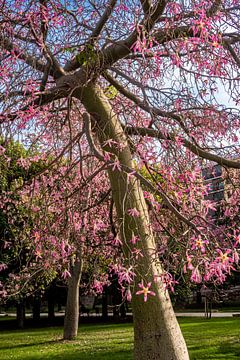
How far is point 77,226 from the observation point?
7801 millimetres

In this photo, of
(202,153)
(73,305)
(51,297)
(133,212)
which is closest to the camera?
(133,212)

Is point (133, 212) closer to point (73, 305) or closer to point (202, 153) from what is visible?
point (202, 153)

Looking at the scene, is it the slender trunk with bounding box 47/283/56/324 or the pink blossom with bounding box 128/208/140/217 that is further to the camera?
the slender trunk with bounding box 47/283/56/324

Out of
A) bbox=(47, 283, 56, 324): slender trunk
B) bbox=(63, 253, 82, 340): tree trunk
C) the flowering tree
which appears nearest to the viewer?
the flowering tree

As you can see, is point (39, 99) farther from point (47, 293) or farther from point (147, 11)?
point (47, 293)

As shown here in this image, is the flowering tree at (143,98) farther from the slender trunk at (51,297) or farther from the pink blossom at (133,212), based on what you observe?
the slender trunk at (51,297)

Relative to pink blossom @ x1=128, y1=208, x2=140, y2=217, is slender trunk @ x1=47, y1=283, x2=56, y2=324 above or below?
above

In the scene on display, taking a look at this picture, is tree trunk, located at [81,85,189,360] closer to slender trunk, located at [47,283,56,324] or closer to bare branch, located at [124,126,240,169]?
bare branch, located at [124,126,240,169]

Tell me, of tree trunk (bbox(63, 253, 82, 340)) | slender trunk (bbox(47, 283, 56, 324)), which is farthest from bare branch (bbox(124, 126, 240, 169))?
slender trunk (bbox(47, 283, 56, 324))

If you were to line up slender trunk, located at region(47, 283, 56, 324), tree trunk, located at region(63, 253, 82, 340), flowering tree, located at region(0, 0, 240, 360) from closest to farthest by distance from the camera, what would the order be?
flowering tree, located at region(0, 0, 240, 360) < tree trunk, located at region(63, 253, 82, 340) < slender trunk, located at region(47, 283, 56, 324)

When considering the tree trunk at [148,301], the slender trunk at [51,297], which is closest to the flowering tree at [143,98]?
the tree trunk at [148,301]

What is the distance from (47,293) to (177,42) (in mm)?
24390

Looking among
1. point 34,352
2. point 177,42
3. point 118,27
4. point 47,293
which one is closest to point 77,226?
point 118,27

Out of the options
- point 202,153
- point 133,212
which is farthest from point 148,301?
point 202,153
